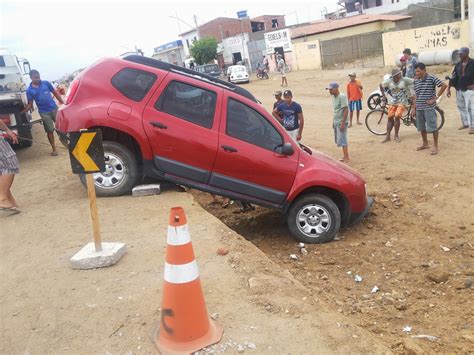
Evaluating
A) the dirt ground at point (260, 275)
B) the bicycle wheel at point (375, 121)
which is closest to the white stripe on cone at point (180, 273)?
the dirt ground at point (260, 275)

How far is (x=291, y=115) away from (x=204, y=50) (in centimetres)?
4932

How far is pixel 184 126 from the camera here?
19.1 feet

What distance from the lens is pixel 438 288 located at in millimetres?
4633

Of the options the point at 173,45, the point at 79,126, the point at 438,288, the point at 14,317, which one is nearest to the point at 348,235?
the point at 438,288

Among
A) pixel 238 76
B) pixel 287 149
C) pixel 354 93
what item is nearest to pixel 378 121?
pixel 354 93

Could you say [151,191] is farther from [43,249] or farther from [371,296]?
[371,296]

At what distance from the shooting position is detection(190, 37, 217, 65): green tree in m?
56.0

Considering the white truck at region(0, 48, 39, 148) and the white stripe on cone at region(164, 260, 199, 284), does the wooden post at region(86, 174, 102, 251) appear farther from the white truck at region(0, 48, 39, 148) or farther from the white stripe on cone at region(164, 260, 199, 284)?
the white truck at region(0, 48, 39, 148)

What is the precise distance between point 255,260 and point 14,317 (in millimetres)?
2054

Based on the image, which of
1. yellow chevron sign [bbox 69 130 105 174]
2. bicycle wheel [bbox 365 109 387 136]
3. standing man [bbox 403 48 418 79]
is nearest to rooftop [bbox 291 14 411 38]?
standing man [bbox 403 48 418 79]

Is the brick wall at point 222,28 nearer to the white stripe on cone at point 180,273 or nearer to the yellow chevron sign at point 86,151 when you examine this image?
the yellow chevron sign at point 86,151

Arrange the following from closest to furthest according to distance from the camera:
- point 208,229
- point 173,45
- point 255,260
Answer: point 255,260 → point 208,229 → point 173,45

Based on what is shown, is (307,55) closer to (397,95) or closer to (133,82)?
(397,95)

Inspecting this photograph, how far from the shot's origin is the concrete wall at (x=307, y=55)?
127 feet
